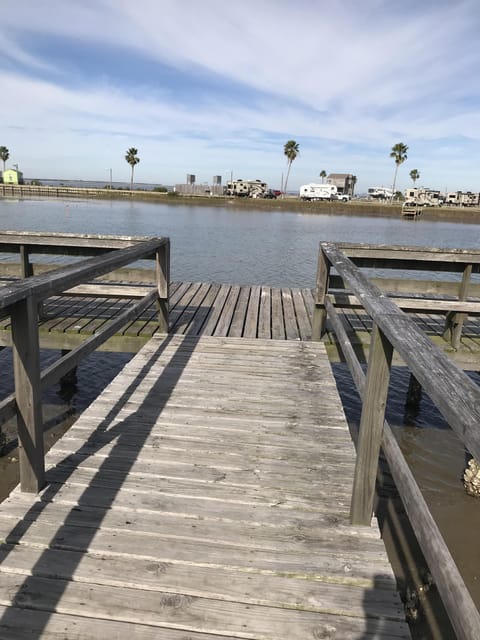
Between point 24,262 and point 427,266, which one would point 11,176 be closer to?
point 24,262

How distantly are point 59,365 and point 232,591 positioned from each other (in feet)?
5.90

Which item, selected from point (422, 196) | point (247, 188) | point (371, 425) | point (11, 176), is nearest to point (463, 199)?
point (422, 196)

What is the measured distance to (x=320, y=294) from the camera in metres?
5.69

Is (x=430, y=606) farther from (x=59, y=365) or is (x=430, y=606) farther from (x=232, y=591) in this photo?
(x=59, y=365)

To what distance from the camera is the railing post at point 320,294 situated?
18.4 feet

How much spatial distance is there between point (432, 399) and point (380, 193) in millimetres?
128078

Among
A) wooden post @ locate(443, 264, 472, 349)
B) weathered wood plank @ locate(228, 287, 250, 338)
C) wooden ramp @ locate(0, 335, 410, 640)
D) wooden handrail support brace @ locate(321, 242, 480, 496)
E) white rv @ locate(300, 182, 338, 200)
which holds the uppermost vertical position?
white rv @ locate(300, 182, 338, 200)

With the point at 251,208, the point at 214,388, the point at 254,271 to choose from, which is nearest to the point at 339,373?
the point at 214,388

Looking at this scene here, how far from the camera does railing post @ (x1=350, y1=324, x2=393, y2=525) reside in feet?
8.08

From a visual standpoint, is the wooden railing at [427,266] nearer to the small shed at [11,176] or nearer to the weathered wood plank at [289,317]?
the weathered wood plank at [289,317]

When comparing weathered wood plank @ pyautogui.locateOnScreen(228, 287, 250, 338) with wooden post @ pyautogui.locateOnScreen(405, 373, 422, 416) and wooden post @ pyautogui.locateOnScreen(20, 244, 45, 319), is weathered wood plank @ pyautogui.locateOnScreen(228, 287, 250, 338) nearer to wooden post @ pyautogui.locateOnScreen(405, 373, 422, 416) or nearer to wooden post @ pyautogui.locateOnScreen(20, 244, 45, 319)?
wooden post @ pyautogui.locateOnScreen(20, 244, 45, 319)

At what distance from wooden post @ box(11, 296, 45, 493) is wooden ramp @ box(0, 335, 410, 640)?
177 millimetres

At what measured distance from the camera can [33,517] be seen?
269 centimetres

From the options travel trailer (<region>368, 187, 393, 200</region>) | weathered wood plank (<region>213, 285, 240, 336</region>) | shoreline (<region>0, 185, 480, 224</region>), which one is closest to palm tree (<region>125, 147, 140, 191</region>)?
shoreline (<region>0, 185, 480, 224</region>)
